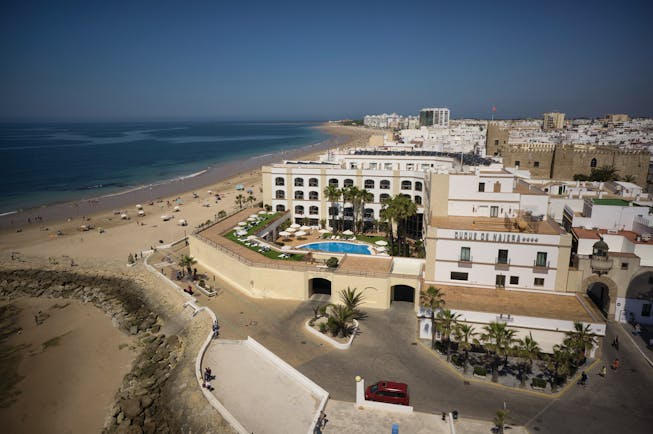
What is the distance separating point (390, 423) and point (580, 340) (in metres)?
13.4

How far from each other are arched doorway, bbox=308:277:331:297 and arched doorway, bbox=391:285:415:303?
6.43 metres

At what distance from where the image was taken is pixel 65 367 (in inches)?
1303

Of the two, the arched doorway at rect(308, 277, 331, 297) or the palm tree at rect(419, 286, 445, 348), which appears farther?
the arched doorway at rect(308, 277, 331, 297)

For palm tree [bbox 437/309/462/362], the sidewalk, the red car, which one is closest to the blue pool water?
palm tree [bbox 437/309/462/362]


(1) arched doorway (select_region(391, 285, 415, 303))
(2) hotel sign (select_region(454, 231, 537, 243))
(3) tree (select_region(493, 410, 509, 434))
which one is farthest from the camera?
(1) arched doorway (select_region(391, 285, 415, 303))

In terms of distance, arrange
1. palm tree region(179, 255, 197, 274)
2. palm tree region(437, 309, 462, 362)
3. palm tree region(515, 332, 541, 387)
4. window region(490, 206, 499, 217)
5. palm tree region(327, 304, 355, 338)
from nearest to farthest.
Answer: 1. palm tree region(515, 332, 541, 387)
2. palm tree region(437, 309, 462, 362)
3. palm tree region(327, 304, 355, 338)
4. window region(490, 206, 499, 217)
5. palm tree region(179, 255, 197, 274)

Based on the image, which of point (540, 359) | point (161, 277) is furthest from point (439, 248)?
point (161, 277)

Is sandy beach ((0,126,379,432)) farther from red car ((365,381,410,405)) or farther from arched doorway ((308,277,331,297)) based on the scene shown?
arched doorway ((308,277,331,297))

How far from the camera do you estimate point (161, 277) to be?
148ft

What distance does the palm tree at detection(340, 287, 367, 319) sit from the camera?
1346 inches

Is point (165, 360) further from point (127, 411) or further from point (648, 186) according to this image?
point (648, 186)

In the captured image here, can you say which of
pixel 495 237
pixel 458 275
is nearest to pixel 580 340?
pixel 495 237

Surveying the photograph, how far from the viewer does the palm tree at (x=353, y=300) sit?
34.2 metres

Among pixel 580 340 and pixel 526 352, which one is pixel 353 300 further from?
pixel 580 340
